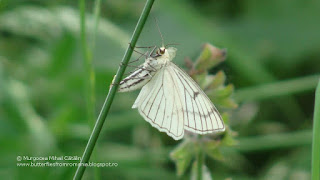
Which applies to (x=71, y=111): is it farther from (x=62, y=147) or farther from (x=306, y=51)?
(x=306, y=51)

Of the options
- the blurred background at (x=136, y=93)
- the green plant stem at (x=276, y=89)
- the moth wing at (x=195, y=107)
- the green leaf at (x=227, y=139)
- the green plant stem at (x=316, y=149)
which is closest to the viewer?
the green plant stem at (x=316, y=149)

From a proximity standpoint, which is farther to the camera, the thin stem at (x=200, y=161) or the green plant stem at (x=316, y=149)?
the thin stem at (x=200, y=161)

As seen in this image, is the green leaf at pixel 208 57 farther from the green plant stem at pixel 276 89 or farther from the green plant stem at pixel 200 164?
the green plant stem at pixel 276 89

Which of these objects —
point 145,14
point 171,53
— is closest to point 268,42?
point 171,53

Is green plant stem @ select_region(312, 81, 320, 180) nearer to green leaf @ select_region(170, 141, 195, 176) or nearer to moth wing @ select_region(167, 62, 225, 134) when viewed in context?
moth wing @ select_region(167, 62, 225, 134)

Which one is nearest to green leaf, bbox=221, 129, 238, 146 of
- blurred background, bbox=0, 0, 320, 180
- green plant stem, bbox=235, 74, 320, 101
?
blurred background, bbox=0, 0, 320, 180

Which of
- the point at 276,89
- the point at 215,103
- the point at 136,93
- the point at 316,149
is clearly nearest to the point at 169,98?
the point at 215,103

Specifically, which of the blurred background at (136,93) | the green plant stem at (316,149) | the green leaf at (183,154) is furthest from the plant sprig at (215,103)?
the blurred background at (136,93)
